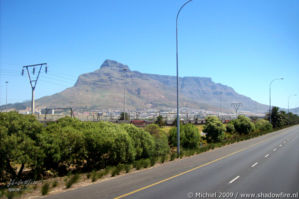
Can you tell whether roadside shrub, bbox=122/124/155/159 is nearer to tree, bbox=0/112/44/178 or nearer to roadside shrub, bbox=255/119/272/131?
tree, bbox=0/112/44/178

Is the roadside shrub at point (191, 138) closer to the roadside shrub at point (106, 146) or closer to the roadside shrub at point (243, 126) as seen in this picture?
the roadside shrub at point (106, 146)

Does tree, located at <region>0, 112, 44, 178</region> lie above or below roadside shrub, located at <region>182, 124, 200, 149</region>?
above

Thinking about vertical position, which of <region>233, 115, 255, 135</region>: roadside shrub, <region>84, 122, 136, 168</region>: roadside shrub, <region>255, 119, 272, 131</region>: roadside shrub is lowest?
<region>255, 119, 272, 131</region>: roadside shrub

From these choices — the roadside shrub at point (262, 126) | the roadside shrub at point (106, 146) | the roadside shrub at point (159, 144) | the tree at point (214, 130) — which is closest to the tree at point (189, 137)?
the roadside shrub at point (159, 144)

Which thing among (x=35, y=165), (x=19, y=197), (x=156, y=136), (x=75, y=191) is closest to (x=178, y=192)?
(x=75, y=191)

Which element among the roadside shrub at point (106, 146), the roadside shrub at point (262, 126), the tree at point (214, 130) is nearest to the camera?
the roadside shrub at point (106, 146)

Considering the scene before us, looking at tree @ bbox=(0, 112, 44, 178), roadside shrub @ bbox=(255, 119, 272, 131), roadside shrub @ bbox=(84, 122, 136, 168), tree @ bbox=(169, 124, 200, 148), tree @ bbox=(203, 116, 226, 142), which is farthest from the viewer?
roadside shrub @ bbox=(255, 119, 272, 131)

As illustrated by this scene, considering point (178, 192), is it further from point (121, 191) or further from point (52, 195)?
point (52, 195)

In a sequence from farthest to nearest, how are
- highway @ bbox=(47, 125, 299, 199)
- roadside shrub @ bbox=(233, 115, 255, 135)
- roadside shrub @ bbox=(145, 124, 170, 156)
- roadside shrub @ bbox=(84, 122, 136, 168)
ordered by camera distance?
roadside shrub @ bbox=(233, 115, 255, 135), roadside shrub @ bbox=(145, 124, 170, 156), roadside shrub @ bbox=(84, 122, 136, 168), highway @ bbox=(47, 125, 299, 199)

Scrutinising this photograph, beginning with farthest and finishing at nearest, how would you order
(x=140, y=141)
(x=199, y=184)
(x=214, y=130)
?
(x=214, y=130)
(x=140, y=141)
(x=199, y=184)

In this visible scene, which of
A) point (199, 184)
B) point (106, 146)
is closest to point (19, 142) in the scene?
point (106, 146)

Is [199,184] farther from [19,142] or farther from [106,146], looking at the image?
[19,142]

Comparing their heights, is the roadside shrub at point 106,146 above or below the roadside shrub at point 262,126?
above

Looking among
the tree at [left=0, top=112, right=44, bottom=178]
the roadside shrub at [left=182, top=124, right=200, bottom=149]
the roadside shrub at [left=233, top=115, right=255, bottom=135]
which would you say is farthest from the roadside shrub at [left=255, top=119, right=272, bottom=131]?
the tree at [left=0, top=112, right=44, bottom=178]
